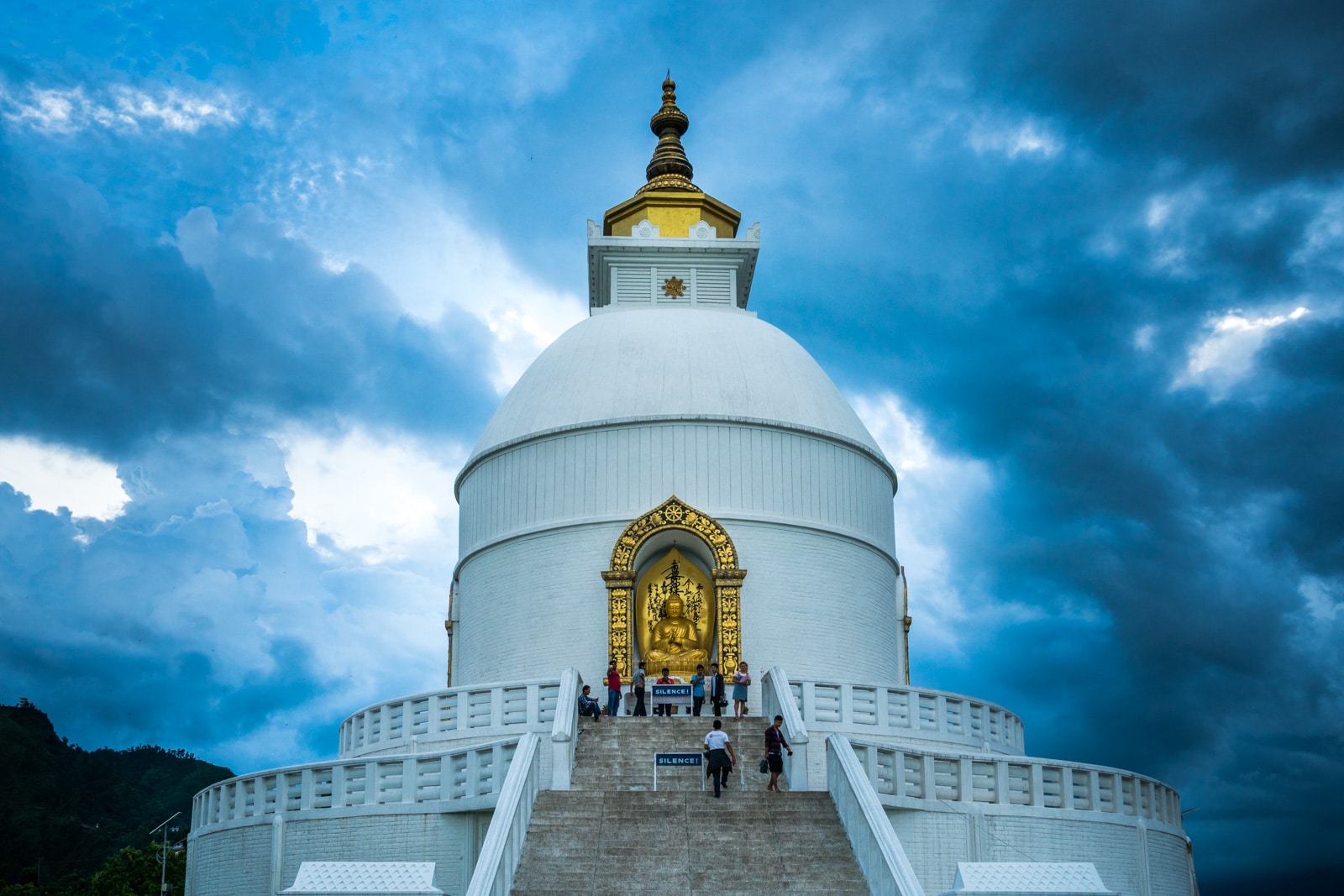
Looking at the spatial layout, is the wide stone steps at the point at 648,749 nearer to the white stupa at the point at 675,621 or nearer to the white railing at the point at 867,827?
the white stupa at the point at 675,621

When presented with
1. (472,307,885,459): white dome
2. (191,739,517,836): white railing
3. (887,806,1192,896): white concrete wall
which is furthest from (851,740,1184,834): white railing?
(472,307,885,459): white dome

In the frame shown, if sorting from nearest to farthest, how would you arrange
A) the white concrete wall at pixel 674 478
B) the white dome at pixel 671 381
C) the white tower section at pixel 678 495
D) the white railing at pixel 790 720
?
the white railing at pixel 790 720 → the white tower section at pixel 678 495 → the white concrete wall at pixel 674 478 → the white dome at pixel 671 381

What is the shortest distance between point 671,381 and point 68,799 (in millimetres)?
51447

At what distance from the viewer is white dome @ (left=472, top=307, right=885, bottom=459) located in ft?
100

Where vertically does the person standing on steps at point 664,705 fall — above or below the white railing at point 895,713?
above

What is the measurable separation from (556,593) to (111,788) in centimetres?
5467

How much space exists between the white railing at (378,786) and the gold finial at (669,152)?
1991 centimetres

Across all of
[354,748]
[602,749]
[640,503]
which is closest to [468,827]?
[602,749]

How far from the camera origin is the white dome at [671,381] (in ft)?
100

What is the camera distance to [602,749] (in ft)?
68.4

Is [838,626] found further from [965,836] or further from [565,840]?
[565,840]

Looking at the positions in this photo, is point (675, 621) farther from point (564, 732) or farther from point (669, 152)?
point (669, 152)

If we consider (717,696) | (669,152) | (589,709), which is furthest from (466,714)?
(669,152)

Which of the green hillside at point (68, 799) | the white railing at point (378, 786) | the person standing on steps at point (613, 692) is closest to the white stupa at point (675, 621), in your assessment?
the white railing at point (378, 786)
